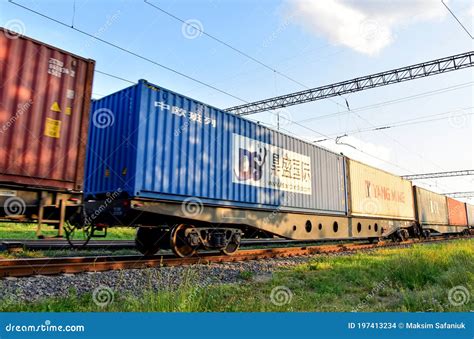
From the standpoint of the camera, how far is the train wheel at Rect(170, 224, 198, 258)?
780 cm

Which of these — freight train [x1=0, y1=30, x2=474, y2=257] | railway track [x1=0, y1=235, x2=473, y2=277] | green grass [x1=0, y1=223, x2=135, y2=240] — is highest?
freight train [x1=0, y1=30, x2=474, y2=257]

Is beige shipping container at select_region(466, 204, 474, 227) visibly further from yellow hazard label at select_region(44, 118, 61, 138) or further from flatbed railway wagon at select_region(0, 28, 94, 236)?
yellow hazard label at select_region(44, 118, 61, 138)

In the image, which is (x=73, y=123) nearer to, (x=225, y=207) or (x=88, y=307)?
(x=88, y=307)

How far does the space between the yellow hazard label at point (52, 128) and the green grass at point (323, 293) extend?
2.82m

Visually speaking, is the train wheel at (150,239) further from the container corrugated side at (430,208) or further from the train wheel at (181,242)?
the container corrugated side at (430,208)

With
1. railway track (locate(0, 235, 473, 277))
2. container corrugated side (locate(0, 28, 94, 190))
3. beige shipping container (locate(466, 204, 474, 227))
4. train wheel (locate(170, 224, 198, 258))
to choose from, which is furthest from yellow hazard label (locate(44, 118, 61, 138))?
beige shipping container (locate(466, 204, 474, 227))

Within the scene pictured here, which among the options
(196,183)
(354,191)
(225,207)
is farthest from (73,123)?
(354,191)

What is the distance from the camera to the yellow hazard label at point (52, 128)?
5703mm

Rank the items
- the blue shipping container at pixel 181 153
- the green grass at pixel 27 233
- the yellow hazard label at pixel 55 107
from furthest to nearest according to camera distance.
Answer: the green grass at pixel 27 233 < the blue shipping container at pixel 181 153 < the yellow hazard label at pixel 55 107

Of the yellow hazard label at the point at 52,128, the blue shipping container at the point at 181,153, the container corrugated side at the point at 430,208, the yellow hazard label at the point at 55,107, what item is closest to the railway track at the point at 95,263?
the blue shipping container at the point at 181,153

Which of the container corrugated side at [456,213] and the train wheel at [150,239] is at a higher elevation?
the container corrugated side at [456,213]

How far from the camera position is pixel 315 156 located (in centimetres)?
1275

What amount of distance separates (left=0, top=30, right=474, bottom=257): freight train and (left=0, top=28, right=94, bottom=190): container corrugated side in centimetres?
2

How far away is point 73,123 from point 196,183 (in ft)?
10.1
